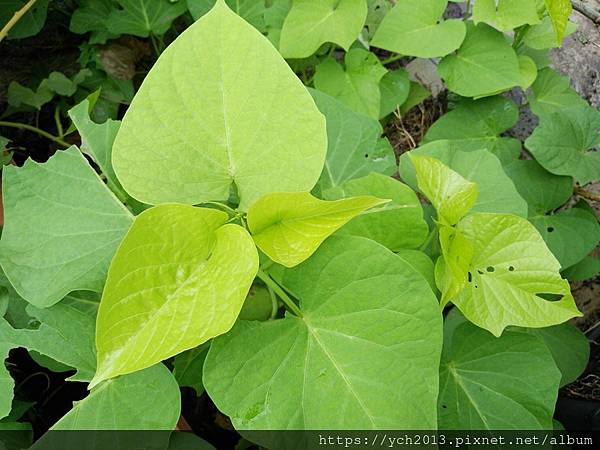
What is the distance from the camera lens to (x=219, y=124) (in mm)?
596

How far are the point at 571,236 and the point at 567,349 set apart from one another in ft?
0.73

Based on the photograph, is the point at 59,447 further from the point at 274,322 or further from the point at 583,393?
the point at 583,393

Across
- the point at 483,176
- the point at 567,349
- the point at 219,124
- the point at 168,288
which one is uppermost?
the point at 219,124

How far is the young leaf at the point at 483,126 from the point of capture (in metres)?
1.26

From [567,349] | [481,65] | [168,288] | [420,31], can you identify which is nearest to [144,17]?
[420,31]

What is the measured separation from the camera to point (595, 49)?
5.12 ft

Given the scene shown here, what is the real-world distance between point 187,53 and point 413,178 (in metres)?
0.45

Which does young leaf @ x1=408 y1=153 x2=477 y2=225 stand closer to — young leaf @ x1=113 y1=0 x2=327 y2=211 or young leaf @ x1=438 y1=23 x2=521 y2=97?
young leaf @ x1=113 y1=0 x2=327 y2=211

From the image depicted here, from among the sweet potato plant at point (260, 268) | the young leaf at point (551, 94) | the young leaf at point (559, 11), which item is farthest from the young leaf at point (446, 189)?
the young leaf at point (551, 94)

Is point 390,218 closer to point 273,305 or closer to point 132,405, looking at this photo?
point 273,305

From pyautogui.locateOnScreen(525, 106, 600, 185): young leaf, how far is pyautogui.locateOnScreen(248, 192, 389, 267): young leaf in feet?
2.46

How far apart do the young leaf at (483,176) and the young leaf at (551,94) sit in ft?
1.65

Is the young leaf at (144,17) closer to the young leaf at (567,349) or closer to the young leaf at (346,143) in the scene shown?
the young leaf at (346,143)

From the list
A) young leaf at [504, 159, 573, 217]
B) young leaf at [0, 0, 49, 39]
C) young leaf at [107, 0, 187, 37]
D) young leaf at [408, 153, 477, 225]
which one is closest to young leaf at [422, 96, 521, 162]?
young leaf at [504, 159, 573, 217]
